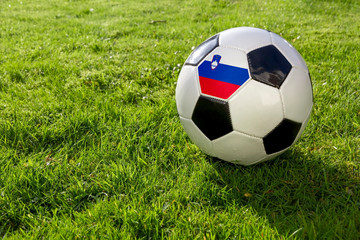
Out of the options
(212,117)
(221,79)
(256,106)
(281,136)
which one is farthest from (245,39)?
(281,136)

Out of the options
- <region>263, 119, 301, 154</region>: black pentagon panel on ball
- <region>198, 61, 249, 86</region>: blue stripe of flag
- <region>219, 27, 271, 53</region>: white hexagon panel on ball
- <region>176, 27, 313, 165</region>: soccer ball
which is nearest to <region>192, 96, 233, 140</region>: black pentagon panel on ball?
<region>176, 27, 313, 165</region>: soccer ball

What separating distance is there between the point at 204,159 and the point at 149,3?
7.75 meters

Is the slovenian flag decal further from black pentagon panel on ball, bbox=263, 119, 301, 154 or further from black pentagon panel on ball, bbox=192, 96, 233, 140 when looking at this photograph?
black pentagon panel on ball, bbox=263, 119, 301, 154

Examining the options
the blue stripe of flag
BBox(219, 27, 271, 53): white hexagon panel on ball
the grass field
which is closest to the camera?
the grass field

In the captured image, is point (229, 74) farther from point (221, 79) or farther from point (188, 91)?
point (188, 91)

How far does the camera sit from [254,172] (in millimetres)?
2801

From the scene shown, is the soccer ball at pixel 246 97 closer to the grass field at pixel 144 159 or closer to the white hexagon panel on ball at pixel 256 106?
the white hexagon panel on ball at pixel 256 106

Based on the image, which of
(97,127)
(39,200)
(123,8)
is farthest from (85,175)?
(123,8)

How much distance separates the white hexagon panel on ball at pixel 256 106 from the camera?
2387 millimetres

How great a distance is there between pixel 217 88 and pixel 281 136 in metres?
0.70

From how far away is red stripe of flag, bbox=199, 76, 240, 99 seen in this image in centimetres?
241

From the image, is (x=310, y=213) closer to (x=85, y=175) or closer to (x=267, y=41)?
(x=267, y=41)

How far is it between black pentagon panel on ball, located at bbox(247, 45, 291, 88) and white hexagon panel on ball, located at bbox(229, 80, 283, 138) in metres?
0.06

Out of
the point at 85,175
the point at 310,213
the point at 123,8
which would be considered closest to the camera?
the point at 310,213
